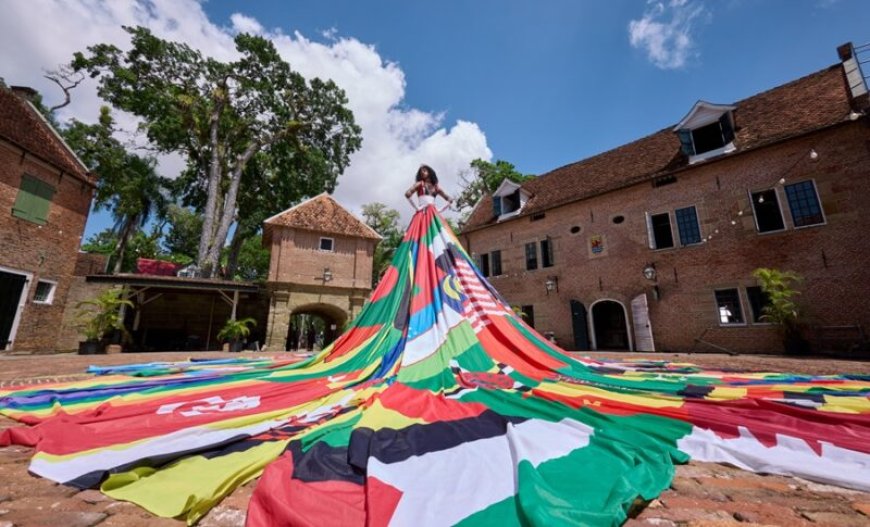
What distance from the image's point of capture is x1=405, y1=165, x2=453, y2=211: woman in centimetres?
626

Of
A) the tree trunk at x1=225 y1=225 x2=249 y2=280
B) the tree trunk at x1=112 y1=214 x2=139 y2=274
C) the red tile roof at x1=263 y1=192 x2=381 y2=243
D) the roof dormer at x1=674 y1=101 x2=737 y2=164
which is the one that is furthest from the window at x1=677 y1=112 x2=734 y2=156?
the tree trunk at x1=112 y1=214 x2=139 y2=274

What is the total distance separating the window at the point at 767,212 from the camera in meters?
10.6

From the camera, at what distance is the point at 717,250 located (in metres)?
11.4

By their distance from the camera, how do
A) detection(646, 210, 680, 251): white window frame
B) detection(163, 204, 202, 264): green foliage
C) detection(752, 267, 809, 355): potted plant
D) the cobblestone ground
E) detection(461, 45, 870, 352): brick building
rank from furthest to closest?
1. detection(163, 204, 202, 264): green foliage
2. detection(646, 210, 680, 251): white window frame
3. detection(461, 45, 870, 352): brick building
4. detection(752, 267, 809, 355): potted plant
5. the cobblestone ground

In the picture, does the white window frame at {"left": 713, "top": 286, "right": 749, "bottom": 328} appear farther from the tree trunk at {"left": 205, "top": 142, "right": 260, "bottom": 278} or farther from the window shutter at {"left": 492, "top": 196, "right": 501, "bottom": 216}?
the tree trunk at {"left": 205, "top": 142, "right": 260, "bottom": 278}

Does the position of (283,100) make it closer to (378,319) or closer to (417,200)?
(417,200)

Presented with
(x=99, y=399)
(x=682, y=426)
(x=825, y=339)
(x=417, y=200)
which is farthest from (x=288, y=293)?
(x=825, y=339)

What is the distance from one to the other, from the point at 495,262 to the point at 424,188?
1158cm

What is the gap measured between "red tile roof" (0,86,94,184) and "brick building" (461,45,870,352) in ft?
61.0

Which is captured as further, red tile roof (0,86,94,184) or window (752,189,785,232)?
red tile roof (0,86,94,184)

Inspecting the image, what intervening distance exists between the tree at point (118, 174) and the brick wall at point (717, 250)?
80.1 feet

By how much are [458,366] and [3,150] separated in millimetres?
16698

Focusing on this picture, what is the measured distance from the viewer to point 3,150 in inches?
438

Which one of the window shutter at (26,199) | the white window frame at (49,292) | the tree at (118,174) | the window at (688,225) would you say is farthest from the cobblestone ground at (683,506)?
the tree at (118,174)
